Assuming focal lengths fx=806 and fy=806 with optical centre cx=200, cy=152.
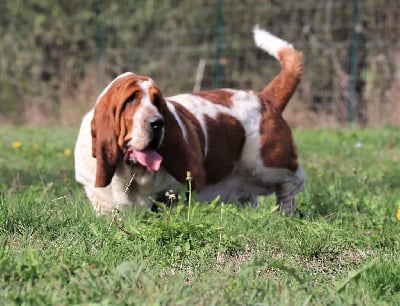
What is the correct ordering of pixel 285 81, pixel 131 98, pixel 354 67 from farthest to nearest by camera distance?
pixel 354 67
pixel 285 81
pixel 131 98

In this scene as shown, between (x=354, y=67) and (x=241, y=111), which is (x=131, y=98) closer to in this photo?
(x=241, y=111)

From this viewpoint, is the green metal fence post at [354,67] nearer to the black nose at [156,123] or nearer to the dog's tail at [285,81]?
the dog's tail at [285,81]

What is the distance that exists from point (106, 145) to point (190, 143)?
1.77 ft

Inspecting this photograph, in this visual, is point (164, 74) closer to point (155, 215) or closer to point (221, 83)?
point (221, 83)

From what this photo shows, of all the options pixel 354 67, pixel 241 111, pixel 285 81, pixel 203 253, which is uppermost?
pixel 285 81

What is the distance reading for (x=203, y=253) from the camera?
3.48 metres

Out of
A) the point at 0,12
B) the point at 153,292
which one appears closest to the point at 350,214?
the point at 153,292

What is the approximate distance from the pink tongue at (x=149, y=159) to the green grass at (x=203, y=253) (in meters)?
0.28

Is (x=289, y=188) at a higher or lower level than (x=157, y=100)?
lower

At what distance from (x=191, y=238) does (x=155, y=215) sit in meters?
0.53

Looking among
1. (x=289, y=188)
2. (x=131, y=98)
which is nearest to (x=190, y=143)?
(x=131, y=98)

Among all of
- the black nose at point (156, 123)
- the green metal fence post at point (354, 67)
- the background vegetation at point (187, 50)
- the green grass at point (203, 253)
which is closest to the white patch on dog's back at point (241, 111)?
the green grass at point (203, 253)

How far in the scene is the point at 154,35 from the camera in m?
13.4

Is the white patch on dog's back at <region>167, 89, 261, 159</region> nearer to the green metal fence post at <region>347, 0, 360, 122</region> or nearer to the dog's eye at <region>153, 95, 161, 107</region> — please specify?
the dog's eye at <region>153, 95, 161, 107</region>
